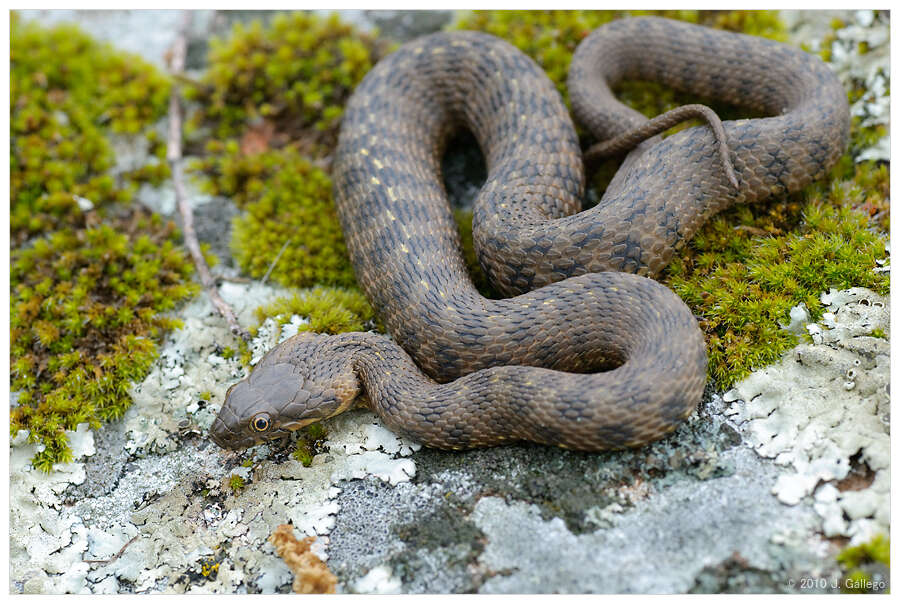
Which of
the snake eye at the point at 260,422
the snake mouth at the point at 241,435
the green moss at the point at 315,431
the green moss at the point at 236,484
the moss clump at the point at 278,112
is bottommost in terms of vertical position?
the green moss at the point at 236,484

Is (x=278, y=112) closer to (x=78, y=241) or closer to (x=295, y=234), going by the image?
(x=295, y=234)

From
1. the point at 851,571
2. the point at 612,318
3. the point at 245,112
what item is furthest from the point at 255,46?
the point at 851,571

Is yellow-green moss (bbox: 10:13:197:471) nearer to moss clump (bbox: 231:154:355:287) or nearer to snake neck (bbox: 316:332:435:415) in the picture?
moss clump (bbox: 231:154:355:287)

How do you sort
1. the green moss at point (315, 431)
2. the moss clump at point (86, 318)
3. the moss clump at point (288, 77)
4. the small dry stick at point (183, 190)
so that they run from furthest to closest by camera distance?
the moss clump at point (288, 77)
the small dry stick at point (183, 190)
the moss clump at point (86, 318)
the green moss at point (315, 431)

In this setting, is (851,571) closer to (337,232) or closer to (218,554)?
(218,554)

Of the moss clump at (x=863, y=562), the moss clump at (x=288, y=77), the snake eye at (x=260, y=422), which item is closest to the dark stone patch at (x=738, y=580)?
the moss clump at (x=863, y=562)

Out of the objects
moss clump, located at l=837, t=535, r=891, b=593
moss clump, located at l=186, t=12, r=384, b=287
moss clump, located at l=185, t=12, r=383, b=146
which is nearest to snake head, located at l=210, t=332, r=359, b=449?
moss clump, located at l=186, t=12, r=384, b=287

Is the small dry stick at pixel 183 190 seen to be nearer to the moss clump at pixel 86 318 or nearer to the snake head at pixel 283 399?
the moss clump at pixel 86 318
